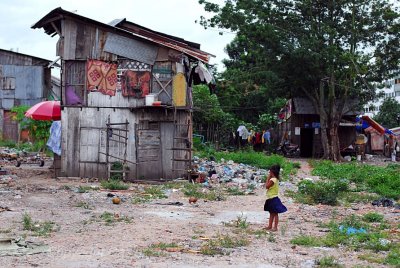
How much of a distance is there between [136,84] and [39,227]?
31.3ft

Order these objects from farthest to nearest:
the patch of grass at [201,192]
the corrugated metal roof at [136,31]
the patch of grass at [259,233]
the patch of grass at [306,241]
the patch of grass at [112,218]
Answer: the corrugated metal roof at [136,31]
the patch of grass at [201,192]
the patch of grass at [112,218]
the patch of grass at [259,233]
the patch of grass at [306,241]

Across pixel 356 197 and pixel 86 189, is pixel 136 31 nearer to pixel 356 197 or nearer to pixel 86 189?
pixel 86 189

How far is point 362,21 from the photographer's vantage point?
30.5 meters

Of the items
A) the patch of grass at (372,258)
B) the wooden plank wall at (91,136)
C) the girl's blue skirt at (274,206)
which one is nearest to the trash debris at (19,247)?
the girl's blue skirt at (274,206)

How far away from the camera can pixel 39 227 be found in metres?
9.78

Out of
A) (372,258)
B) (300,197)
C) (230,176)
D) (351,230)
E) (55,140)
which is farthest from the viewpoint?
(230,176)

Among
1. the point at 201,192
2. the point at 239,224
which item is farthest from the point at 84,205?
the point at 201,192

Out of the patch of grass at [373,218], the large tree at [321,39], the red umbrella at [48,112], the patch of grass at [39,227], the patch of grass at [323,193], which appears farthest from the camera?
the large tree at [321,39]

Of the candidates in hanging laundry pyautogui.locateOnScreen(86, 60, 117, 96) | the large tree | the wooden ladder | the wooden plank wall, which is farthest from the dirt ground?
the large tree

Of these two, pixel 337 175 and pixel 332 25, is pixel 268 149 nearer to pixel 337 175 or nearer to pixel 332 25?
pixel 332 25

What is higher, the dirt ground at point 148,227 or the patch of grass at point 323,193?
the patch of grass at point 323,193

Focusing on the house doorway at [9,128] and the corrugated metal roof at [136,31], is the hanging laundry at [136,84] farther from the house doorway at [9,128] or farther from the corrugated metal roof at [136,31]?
the house doorway at [9,128]

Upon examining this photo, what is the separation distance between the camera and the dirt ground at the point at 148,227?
7547 millimetres

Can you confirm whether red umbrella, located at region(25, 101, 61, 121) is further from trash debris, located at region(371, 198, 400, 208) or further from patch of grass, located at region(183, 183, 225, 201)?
trash debris, located at region(371, 198, 400, 208)
